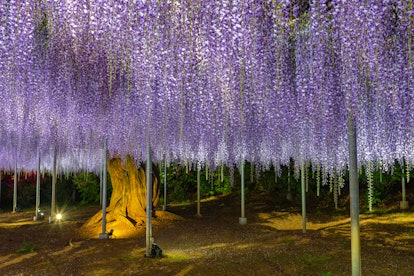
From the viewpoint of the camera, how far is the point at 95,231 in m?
9.89

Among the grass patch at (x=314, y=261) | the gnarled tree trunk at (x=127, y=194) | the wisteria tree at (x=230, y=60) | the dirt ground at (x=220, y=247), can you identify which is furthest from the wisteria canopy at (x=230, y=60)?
the gnarled tree trunk at (x=127, y=194)

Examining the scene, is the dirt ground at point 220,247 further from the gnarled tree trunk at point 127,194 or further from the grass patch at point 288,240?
the gnarled tree trunk at point 127,194

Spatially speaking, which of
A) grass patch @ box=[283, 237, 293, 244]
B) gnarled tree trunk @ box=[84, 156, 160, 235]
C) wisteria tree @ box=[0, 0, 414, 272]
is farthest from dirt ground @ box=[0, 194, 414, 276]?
wisteria tree @ box=[0, 0, 414, 272]

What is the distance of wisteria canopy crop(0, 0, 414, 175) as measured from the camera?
3.77 metres

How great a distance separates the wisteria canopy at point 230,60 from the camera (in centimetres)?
377

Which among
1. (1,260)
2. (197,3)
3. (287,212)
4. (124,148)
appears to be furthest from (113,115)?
(287,212)

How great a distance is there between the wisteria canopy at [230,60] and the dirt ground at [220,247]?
6.37 feet

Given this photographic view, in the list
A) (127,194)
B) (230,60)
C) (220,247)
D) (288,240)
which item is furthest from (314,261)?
(127,194)

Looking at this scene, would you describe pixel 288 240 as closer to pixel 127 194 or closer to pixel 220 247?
pixel 220 247

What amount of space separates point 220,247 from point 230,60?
457 cm

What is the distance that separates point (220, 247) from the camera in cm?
762

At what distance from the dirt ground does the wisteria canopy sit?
194 cm

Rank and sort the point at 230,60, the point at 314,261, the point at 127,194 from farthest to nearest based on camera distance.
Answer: the point at 127,194 < the point at 314,261 < the point at 230,60

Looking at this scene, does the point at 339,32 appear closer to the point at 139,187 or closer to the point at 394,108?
the point at 394,108
